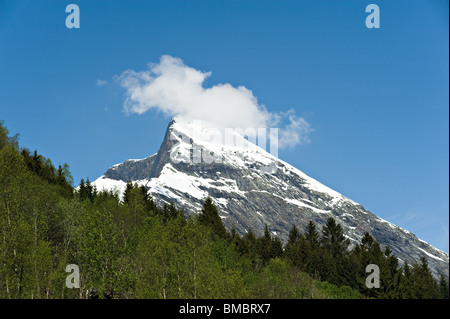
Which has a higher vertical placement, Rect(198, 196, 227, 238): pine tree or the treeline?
Rect(198, 196, 227, 238): pine tree

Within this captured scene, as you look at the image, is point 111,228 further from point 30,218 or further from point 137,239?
point 30,218

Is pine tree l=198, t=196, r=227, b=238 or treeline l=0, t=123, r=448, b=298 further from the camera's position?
pine tree l=198, t=196, r=227, b=238

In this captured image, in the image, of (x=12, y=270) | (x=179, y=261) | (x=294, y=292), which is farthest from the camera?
(x=294, y=292)

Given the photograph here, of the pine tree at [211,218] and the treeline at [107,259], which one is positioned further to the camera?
the pine tree at [211,218]

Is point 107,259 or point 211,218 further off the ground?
point 211,218

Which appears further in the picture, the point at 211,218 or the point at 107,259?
the point at 211,218

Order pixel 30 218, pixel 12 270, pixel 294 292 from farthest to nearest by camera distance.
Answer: pixel 294 292
pixel 30 218
pixel 12 270

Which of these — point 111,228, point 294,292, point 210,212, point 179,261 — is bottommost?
point 294,292

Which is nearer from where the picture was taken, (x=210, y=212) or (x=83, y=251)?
(x=83, y=251)

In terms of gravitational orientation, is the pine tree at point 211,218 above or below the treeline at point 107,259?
above

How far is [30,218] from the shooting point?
55.2 meters
